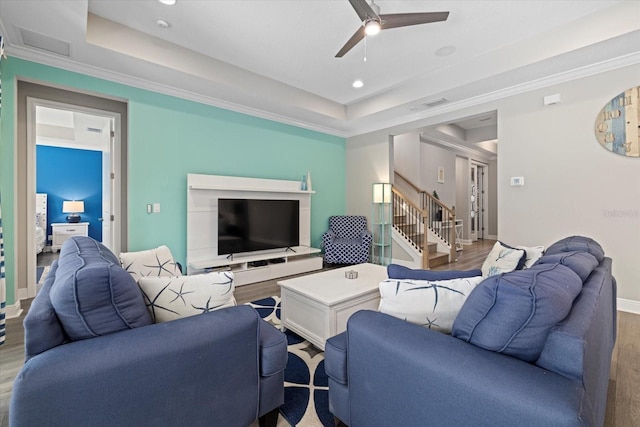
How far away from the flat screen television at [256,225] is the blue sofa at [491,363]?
3.28 m

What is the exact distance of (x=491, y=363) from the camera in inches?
33.9

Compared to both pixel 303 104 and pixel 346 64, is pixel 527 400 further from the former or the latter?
pixel 303 104

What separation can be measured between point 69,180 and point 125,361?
845 centimetres

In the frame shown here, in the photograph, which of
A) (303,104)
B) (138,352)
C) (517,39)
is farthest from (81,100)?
(517,39)

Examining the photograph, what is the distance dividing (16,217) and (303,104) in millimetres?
3781

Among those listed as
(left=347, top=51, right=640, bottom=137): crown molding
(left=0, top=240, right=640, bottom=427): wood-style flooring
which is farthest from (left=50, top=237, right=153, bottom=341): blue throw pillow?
(left=347, top=51, right=640, bottom=137): crown molding

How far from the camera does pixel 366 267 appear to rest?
313 cm

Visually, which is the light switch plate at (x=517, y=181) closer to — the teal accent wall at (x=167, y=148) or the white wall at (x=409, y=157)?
the white wall at (x=409, y=157)

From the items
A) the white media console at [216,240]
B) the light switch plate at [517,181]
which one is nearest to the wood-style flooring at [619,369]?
the white media console at [216,240]

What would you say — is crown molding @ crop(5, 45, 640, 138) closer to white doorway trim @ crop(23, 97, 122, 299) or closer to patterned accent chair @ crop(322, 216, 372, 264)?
white doorway trim @ crop(23, 97, 122, 299)

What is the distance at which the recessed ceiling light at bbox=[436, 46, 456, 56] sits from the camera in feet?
10.7

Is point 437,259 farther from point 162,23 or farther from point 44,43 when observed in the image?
point 44,43

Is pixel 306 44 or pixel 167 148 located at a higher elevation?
pixel 306 44

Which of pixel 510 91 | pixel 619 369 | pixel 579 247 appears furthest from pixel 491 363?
pixel 510 91
